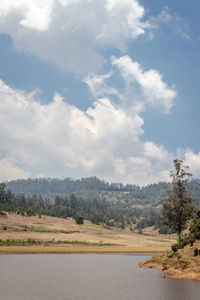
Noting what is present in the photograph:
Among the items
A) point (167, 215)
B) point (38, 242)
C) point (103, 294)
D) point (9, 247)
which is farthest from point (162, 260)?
point (38, 242)

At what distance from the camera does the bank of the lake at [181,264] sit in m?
35.6

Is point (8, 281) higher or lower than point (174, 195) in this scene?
lower

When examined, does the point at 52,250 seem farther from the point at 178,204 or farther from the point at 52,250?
the point at 178,204

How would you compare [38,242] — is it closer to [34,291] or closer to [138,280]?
[138,280]

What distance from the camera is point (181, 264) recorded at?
38344mm

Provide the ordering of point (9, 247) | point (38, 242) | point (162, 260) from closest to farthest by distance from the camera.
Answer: point (162, 260) < point (9, 247) < point (38, 242)

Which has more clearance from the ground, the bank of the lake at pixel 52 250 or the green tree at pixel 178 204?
the green tree at pixel 178 204

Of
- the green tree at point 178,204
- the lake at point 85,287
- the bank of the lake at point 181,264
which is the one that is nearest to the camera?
the lake at point 85,287

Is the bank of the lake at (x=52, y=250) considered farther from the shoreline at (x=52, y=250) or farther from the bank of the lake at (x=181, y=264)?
the bank of the lake at (x=181, y=264)

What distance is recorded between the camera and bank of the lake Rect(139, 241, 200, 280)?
35612 mm

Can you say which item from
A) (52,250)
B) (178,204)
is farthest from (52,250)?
(178,204)

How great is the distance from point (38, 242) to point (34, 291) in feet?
198

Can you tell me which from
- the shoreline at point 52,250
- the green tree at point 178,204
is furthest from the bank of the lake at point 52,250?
the green tree at point 178,204

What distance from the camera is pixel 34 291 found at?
78.9 ft
